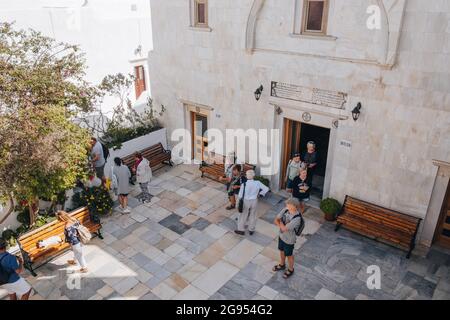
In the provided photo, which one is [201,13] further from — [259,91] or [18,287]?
[18,287]

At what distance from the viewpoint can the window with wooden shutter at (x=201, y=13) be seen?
1165 centimetres

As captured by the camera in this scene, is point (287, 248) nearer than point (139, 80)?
Yes

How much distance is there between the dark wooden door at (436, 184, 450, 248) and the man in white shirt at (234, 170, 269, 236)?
14.1ft

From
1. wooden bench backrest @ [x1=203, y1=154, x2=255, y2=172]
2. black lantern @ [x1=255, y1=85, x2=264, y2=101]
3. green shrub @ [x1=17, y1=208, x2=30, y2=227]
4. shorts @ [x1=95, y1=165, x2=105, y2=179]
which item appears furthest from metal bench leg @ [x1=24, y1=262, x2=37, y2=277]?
black lantern @ [x1=255, y1=85, x2=264, y2=101]

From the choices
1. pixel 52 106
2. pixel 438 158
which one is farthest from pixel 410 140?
pixel 52 106

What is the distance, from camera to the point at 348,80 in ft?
30.3

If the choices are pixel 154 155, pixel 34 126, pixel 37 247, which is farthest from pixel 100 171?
pixel 34 126

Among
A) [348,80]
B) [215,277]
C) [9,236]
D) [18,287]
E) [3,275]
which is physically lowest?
[215,277]

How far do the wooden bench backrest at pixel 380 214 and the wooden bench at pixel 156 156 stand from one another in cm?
662

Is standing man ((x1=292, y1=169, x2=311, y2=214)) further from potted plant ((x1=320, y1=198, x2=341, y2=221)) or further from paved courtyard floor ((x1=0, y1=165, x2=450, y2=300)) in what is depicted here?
paved courtyard floor ((x1=0, y1=165, x2=450, y2=300))

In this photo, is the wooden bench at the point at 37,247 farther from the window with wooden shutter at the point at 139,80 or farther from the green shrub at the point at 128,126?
the window with wooden shutter at the point at 139,80

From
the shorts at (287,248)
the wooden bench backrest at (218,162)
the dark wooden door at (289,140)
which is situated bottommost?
the wooden bench backrest at (218,162)

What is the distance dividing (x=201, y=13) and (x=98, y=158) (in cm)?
561

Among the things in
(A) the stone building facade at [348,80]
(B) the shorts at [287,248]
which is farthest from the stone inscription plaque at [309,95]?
(B) the shorts at [287,248]
